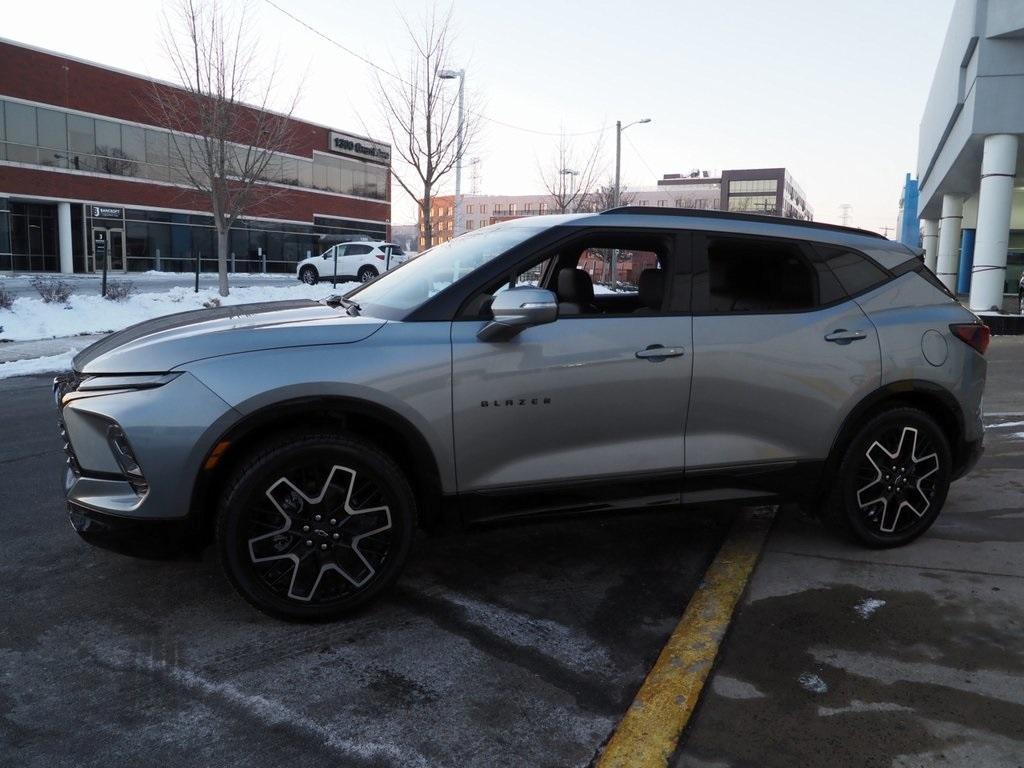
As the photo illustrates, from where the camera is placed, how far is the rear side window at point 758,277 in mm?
3916

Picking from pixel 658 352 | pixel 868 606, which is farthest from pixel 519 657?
pixel 868 606

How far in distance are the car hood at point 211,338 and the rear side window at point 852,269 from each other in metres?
2.24

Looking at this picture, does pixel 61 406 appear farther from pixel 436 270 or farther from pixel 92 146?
pixel 92 146

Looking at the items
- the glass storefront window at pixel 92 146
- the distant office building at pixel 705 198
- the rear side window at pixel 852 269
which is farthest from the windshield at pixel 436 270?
the distant office building at pixel 705 198

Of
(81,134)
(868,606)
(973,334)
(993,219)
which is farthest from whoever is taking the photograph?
(81,134)

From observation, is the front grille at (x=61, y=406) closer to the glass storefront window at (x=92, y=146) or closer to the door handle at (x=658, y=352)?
the door handle at (x=658, y=352)

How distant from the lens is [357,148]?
51.2 meters

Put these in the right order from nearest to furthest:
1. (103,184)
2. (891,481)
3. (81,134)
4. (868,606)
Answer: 1. (868,606)
2. (891,481)
3. (81,134)
4. (103,184)

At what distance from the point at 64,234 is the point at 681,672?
39.7 m

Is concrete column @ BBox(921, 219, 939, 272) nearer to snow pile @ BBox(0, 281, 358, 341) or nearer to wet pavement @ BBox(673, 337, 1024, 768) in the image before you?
snow pile @ BBox(0, 281, 358, 341)

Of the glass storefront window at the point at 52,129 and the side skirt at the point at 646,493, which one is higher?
the glass storefront window at the point at 52,129

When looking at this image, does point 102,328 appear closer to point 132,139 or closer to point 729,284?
point 729,284

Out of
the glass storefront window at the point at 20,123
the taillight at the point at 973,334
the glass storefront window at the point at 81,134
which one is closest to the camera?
the taillight at the point at 973,334

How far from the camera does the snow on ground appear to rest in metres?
10.2
